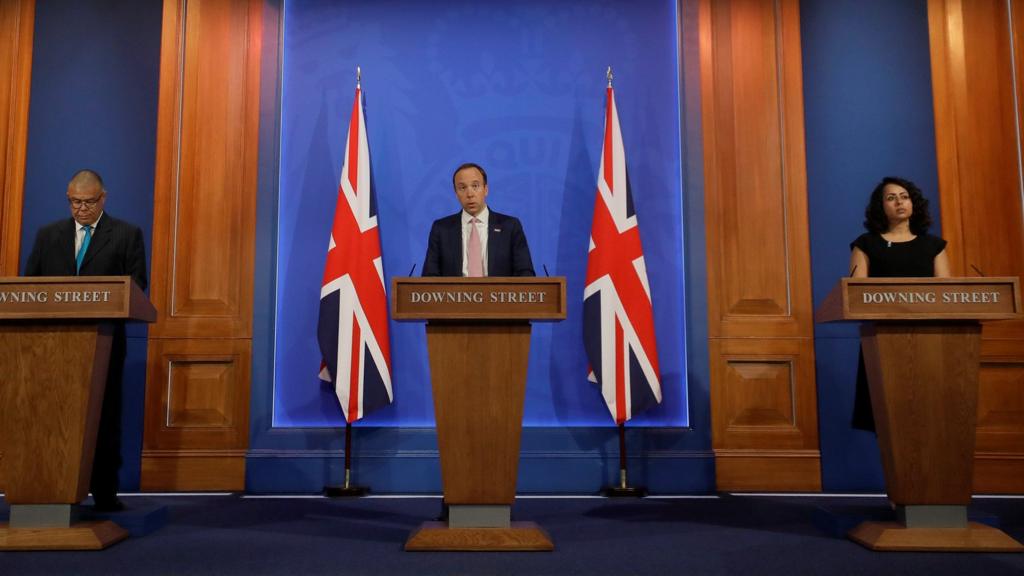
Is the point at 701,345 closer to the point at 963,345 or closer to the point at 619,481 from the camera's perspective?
the point at 619,481

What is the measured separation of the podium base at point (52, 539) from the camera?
2957 mm

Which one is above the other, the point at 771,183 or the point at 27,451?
the point at 771,183

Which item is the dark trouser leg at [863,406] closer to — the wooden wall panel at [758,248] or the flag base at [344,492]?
the wooden wall panel at [758,248]

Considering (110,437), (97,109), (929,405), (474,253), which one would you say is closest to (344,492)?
(110,437)

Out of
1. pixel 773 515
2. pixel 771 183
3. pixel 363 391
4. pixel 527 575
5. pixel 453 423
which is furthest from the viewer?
pixel 771 183

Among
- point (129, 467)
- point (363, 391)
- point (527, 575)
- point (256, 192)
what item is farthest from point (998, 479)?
point (129, 467)

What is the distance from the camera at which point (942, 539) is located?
294 cm

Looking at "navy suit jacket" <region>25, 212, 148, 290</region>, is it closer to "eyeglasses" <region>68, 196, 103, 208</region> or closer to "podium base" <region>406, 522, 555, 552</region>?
"eyeglasses" <region>68, 196, 103, 208</region>

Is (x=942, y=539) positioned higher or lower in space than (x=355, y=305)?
lower

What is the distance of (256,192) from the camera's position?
4.68 metres

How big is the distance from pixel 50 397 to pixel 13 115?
251 cm

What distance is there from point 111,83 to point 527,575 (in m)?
3.97

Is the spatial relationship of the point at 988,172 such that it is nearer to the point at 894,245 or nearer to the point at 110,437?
the point at 894,245

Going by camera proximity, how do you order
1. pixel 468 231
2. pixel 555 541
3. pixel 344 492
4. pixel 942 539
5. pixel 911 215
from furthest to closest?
pixel 344 492, pixel 468 231, pixel 911 215, pixel 555 541, pixel 942 539
